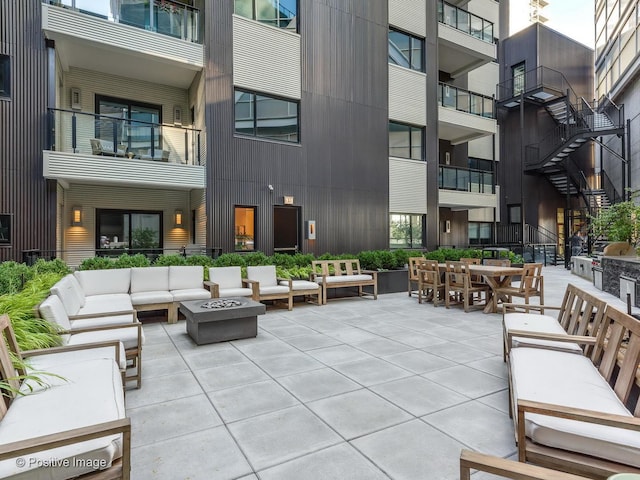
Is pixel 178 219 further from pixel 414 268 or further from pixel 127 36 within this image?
pixel 414 268

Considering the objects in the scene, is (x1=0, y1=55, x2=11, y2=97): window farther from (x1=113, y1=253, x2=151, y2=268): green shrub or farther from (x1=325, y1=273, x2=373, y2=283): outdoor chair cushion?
(x1=325, y1=273, x2=373, y2=283): outdoor chair cushion

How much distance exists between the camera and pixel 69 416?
2.13 metres

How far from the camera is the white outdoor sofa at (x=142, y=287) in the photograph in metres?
6.25

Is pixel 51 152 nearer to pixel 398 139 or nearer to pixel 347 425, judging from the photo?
pixel 347 425

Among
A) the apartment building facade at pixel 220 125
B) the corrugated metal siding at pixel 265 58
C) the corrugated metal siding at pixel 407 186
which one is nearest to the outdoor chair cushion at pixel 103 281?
the apartment building facade at pixel 220 125

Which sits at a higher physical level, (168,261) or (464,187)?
(464,187)

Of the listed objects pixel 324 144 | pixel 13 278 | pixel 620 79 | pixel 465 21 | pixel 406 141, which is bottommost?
pixel 13 278

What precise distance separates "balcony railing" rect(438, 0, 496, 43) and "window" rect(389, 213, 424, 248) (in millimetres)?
8504

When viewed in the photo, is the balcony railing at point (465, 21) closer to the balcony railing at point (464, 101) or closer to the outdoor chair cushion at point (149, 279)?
the balcony railing at point (464, 101)

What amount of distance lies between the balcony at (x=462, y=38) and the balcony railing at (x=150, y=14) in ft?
33.1

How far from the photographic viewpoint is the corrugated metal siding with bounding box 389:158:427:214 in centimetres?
1348

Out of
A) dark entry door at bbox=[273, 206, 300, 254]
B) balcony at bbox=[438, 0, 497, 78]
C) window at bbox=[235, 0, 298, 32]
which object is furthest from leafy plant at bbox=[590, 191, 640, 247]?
window at bbox=[235, 0, 298, 32]

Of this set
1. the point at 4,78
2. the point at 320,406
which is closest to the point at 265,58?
the point at 4,78

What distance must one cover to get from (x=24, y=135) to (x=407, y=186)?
1146 cm
